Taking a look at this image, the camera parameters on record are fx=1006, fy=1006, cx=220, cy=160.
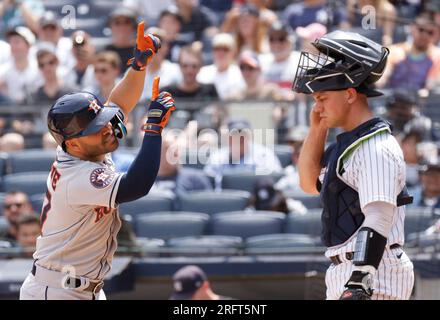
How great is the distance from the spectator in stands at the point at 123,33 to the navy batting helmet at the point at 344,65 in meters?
5.53

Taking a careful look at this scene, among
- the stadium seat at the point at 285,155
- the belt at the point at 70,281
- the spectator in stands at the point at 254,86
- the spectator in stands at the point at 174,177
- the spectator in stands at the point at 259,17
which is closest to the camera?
the belt at the point at 70,281

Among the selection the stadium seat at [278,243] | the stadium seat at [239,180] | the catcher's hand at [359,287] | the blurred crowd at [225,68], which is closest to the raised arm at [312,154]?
the catcher's hand at [359,287]

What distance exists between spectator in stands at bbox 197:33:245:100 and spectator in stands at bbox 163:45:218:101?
0.47 ft

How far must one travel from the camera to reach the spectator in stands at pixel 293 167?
809cm

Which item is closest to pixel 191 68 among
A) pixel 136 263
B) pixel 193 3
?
pixel 193 3

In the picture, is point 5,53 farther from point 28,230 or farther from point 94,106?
point 94,106

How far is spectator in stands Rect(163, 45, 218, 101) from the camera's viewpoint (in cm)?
897

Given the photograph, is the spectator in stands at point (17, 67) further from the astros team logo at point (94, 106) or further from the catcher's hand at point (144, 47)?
the astros team logo at point (94, 106)

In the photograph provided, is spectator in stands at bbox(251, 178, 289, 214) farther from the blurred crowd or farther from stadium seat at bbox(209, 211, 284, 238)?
stadium seat at bbox(209, 211, 284, 238)

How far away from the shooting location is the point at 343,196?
3.72 metres

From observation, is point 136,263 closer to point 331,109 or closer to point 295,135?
point 295,135

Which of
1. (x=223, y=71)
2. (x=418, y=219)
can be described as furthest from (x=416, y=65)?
(x=418, y=219)
